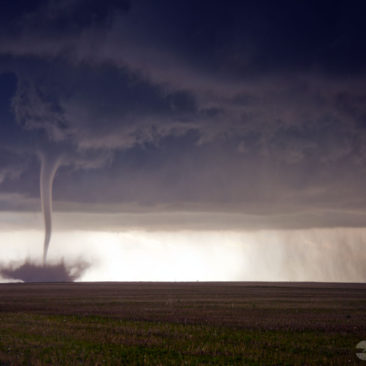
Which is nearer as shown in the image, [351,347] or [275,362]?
[275,362]

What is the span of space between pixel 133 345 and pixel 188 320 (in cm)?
1307

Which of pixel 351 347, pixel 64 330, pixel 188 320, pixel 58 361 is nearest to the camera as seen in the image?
pixel 58 361

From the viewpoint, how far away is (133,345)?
24188 mm

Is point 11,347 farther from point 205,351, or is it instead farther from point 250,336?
point 250,336

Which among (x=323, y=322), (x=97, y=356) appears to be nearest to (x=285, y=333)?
(x=323, y=322)

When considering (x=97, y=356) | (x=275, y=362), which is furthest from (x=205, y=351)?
(x=97, y=356)

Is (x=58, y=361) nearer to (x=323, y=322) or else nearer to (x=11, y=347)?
(x=11, y=347)

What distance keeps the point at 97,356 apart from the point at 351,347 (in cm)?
1374

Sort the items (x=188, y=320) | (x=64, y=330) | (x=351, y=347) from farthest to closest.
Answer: (x=188, y=320) → (x=64, y=330) → (x=351, y=347)

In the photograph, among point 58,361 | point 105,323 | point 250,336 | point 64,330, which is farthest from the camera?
point 105,323

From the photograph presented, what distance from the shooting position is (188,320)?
36594 millimetres

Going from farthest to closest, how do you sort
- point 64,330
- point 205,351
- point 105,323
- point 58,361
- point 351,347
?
point 105,323
point 64,330
point 351,347
point 205,351
point 58,361

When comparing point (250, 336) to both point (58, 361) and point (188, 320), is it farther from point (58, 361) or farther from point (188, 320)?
point (58, 361)

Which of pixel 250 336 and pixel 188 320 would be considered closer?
pixel 250 336
